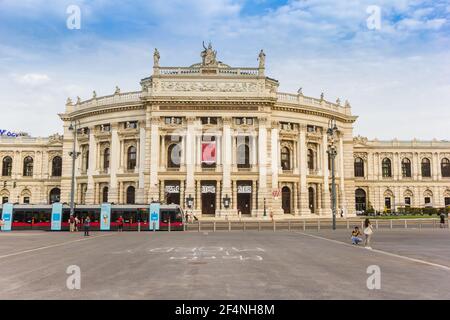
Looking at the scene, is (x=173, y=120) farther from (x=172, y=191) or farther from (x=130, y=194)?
(x=130, y=194)

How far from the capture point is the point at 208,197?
2430 inches

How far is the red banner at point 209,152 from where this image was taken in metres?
60.9

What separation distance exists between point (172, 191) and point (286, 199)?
1733 centimetres

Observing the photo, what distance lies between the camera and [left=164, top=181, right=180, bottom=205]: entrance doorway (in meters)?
61.2

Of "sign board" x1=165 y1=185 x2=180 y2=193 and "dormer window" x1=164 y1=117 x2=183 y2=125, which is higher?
"dormer window" x1=164 y1=117 x2=183 y2=125

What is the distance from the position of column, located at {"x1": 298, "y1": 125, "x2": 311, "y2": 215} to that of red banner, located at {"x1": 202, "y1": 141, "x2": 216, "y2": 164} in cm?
1404

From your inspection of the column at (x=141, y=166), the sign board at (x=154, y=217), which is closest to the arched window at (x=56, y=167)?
the column at (x=141, y=166)

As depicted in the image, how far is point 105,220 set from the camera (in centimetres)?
4406

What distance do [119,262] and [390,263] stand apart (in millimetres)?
10528

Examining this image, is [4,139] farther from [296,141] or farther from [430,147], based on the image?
[430,147]

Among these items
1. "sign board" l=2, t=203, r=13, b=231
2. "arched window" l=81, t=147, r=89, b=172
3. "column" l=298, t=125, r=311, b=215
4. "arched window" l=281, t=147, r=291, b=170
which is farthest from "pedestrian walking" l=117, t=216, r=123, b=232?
"arched window" l=281, t=147, r=291, b=170

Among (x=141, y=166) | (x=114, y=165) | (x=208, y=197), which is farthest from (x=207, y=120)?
(x=114, y=165)

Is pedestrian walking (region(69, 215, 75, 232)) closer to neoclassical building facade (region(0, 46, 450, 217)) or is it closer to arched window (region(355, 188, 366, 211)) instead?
neoclassical building facade (region(0, 46, 450, 217))

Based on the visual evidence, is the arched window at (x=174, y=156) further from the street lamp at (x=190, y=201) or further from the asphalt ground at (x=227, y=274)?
the asphalt ground at (x=227, y=274)
